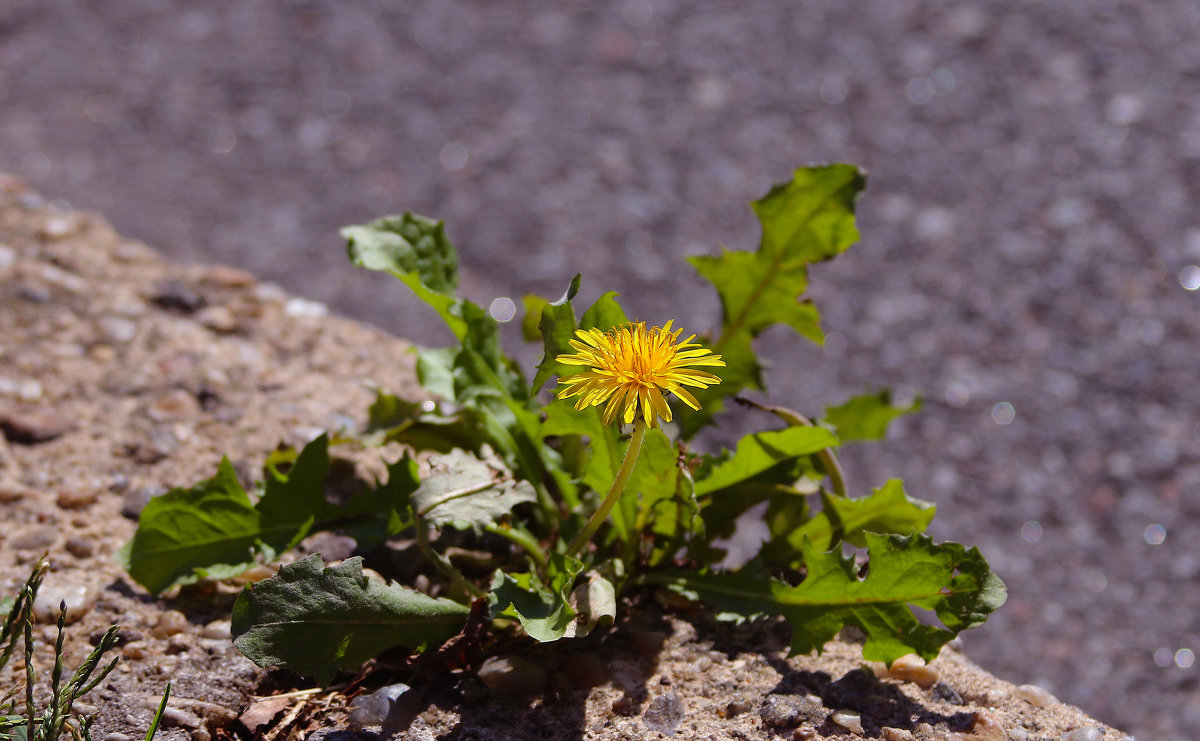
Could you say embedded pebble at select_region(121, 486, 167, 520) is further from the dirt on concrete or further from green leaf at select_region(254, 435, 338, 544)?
green leaf at select_region(254, 435, 338, 544)

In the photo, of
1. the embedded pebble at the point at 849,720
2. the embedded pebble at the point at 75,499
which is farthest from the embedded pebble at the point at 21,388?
the embedded pebble at the point at 849,720

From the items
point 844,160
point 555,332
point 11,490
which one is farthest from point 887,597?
point 844,160

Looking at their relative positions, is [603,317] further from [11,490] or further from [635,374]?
[11,490]

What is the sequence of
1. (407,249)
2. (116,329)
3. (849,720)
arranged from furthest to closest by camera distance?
1. (116,329)
2. (407,249)
3. (849,720)

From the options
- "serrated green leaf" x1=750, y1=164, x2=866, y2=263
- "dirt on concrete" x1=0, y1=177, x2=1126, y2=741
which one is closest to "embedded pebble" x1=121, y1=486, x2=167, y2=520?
"dirt on concrete" x1=0, y1=177, x2=1126, y2=741

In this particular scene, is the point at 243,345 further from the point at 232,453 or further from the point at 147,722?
the point at 147,722
